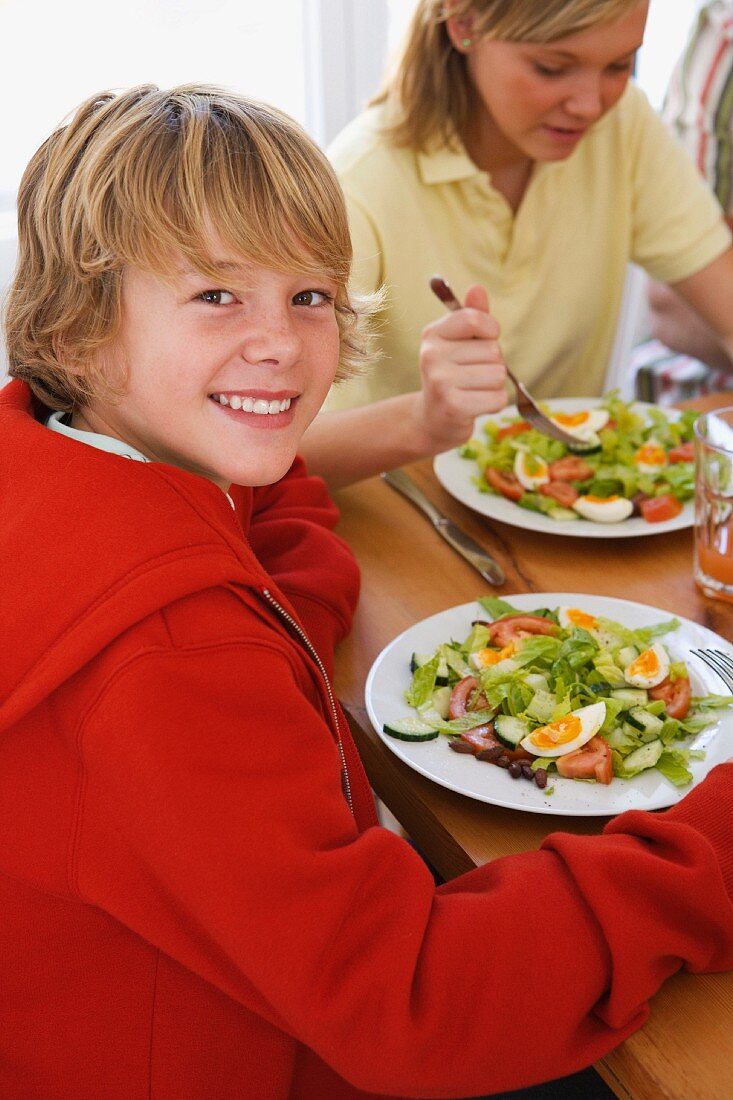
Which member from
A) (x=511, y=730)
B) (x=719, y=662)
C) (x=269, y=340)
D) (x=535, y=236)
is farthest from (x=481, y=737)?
(x=535, y=236)

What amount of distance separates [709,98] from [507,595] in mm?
1664

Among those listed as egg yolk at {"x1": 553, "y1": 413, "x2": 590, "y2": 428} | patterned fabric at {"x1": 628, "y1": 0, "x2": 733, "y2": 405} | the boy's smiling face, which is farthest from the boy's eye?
patterned fabric at {"x1": 628, "y1": 0, "x2": 733, "y2": 405}

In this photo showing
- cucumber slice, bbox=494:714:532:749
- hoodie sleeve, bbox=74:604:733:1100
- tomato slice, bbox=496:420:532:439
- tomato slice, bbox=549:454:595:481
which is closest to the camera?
hoodie sleeve, bbox=74:604:733:1100

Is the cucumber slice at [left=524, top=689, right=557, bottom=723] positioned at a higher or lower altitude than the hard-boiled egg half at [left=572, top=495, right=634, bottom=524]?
higher

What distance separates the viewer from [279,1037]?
2.78ft

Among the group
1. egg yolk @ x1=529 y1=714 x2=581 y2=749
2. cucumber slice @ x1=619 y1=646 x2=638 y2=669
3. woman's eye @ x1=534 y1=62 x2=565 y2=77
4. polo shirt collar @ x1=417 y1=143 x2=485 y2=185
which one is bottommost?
cucumber slice @ x1=619 y1=646 x2=638 y2=669

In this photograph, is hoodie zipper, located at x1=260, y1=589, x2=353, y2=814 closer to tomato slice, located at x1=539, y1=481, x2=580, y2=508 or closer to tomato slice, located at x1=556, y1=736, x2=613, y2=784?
tomato slice, located at x1=556, y1=736, x2=613, y2=784

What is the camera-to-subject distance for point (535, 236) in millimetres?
1941

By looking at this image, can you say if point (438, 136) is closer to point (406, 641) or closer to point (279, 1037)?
point (406, 641)

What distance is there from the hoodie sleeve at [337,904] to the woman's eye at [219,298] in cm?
28

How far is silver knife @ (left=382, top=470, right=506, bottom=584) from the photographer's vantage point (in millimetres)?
1270

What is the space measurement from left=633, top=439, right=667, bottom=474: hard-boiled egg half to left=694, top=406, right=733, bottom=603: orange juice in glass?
20 centimetres

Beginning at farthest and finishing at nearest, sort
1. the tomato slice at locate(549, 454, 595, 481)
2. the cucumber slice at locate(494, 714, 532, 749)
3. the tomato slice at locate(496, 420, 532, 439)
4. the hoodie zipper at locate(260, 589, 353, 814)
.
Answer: the tomato slice at locate(496, 420, 532, 439)
the tomato slice at locate(549, 454, 595, 481)
the cucumber slice at locate(494, 714, 532, 749)
the hoodie zipper at locate(260, 589, 353, 814)

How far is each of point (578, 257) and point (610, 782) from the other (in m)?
1.34
